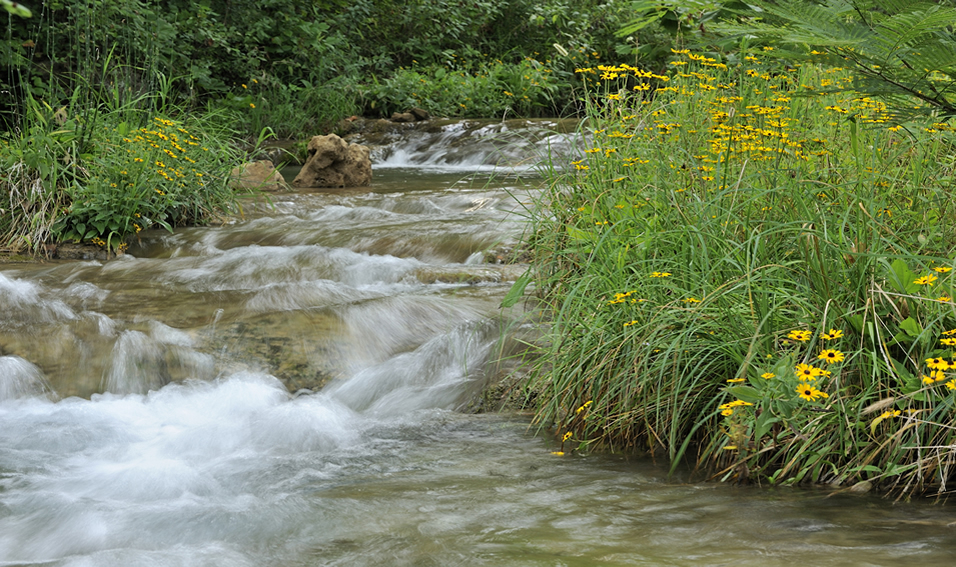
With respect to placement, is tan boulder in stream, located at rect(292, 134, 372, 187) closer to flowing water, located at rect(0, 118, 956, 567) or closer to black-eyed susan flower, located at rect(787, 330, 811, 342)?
flowing water, located at rect(0, 118, 956, 567)

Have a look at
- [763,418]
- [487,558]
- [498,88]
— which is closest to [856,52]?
[763,418]

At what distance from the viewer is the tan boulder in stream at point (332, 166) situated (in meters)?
8.98

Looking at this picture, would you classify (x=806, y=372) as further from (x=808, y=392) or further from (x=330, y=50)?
(x=330, y=50)

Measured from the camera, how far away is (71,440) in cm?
342

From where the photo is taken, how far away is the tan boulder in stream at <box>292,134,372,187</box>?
8977 mm

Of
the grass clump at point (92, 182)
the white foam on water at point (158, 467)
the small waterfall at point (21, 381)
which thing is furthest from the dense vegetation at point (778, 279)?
the grass clump at point (92, 182)

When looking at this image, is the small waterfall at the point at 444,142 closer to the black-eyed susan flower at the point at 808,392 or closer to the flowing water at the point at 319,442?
the flowing water at the point at 319,442

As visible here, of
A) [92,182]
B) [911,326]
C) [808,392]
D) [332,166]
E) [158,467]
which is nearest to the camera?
[808,392]

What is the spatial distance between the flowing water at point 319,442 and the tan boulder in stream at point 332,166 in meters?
2.90

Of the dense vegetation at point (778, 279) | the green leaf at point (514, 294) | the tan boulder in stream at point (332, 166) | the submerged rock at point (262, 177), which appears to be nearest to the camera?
the dense vegetation at point (778, 279)

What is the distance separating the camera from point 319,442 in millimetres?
3375

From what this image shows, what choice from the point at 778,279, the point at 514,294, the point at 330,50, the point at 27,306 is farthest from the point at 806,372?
the point at 330,50

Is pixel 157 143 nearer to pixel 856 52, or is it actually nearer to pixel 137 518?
pixel 137 518

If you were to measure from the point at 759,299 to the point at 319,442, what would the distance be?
5.84 ft
